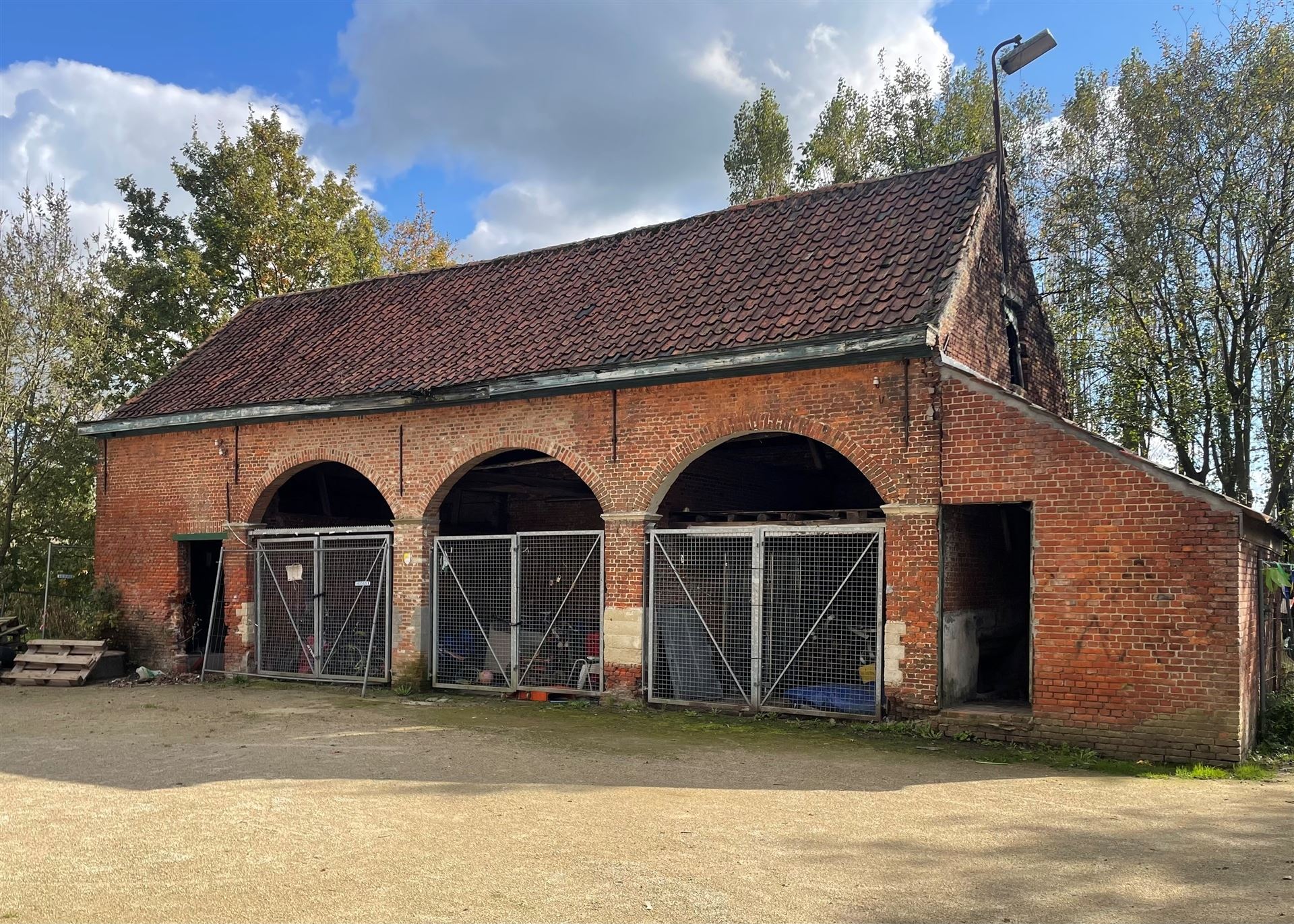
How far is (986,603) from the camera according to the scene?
11406mm

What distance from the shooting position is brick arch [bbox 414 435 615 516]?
12.3 m

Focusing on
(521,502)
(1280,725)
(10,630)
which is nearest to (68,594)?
(10,630)

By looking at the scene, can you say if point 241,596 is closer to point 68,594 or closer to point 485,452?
point 485,452

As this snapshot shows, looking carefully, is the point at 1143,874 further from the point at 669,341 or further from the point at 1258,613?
the point at 669,341

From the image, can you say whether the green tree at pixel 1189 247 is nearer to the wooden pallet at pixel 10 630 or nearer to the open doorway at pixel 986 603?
the open doorway at pixel 986 603

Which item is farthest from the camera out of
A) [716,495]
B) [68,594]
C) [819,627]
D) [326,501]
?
[68,594]

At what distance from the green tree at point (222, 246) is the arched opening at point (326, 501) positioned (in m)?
8.81

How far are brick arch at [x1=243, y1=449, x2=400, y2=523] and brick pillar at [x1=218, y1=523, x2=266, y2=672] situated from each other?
1.08 ft

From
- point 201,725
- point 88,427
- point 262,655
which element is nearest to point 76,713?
point 201,725

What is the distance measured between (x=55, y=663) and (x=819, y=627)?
38.1 feet

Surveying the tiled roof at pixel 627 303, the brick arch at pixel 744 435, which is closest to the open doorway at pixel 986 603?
the brick arch at pixel 744 435

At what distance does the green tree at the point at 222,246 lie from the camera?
23.7 m

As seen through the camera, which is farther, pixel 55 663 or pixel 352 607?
pixel 55 663

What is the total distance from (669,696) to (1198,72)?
1374 cm
